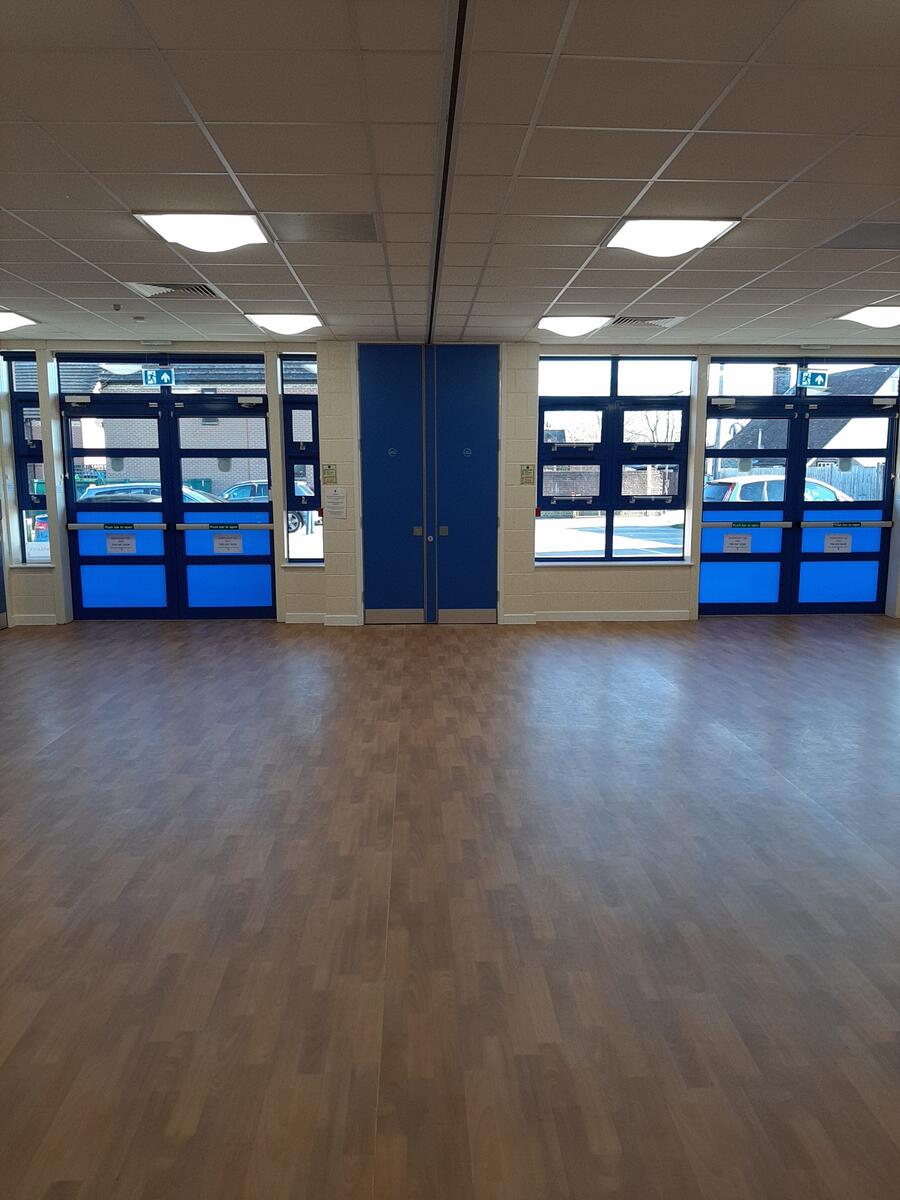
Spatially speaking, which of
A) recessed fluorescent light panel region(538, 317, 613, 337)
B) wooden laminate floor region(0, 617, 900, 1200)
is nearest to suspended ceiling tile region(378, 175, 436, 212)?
wooden laminate floor region(0, 617, 900, 1200)

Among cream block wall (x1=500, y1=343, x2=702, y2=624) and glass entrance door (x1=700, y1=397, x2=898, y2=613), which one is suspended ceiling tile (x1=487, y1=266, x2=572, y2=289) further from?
glass entrance door (x1=700, y1=397, x2=898, y2=613)

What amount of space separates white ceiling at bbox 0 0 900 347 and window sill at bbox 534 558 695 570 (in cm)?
382

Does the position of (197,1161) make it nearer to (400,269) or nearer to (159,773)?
(159,773)

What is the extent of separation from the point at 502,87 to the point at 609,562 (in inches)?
269

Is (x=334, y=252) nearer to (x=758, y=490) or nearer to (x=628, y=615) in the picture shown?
(x=628, y=615)

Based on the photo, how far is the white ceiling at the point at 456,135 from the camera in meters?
2.70

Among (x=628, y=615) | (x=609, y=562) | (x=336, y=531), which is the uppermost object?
(x=336, y=531)

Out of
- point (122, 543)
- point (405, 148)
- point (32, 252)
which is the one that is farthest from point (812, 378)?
point (122, 543)

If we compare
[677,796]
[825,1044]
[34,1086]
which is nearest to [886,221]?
[677,796]

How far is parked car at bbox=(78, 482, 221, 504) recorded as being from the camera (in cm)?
946

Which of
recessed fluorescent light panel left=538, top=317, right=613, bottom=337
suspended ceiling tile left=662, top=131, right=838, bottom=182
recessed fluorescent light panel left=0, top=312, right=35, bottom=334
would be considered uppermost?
recessed fluorescent light panel left=0, top=312, right=35, bottom=334

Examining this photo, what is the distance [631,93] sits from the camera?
313 centimetres

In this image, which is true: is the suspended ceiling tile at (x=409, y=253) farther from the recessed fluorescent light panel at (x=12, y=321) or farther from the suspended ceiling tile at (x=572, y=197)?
the recessed fluorescent light panel at (x=12, y=321)

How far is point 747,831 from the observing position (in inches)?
154
